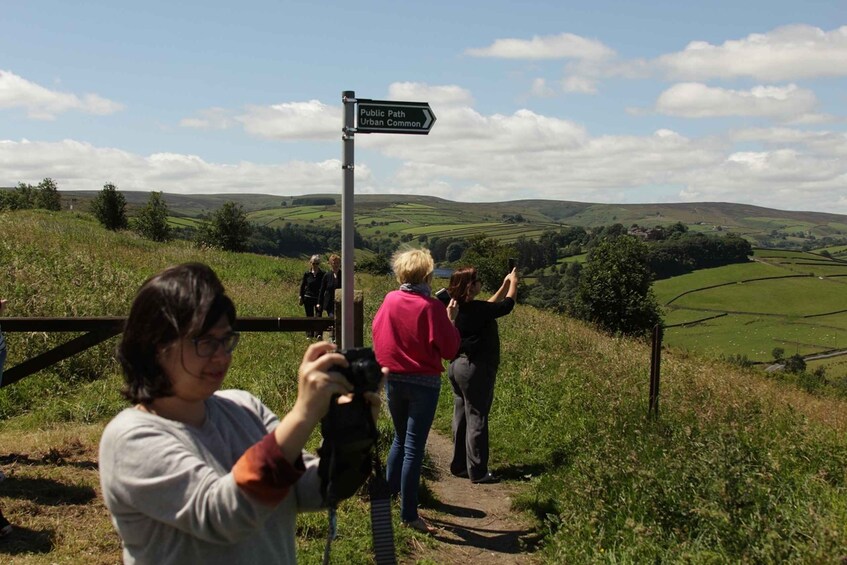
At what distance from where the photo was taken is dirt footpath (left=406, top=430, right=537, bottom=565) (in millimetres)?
5184

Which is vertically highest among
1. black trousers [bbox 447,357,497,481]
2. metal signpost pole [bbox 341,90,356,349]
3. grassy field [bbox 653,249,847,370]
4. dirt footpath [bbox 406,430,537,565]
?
metal signpost pole [bbox 341,90,356,349]

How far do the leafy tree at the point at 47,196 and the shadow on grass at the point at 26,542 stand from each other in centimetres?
6242

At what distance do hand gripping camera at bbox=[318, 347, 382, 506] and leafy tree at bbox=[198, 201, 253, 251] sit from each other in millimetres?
62333

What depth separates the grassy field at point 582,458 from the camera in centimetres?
450

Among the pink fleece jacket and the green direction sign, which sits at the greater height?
the green direction sign

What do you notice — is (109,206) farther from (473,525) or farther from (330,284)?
(473,525)

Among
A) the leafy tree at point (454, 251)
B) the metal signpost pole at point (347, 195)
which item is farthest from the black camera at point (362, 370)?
the leafy tree at point (454, 251)

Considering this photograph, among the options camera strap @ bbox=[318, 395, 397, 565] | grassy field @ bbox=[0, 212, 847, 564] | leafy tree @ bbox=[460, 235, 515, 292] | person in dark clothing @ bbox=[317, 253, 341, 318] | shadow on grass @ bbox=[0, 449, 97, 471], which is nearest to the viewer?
camera strap @ bbox=[318, 395, 397, 565]

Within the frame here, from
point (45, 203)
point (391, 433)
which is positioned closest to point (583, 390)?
point (391, 433)

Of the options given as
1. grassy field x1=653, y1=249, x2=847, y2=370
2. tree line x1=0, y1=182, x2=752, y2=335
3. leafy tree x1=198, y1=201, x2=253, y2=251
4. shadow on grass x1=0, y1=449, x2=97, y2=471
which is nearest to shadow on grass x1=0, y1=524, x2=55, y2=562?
shadow on grass x1=0, y1=449, x2=97, y2=471

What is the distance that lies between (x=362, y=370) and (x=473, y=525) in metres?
4.46

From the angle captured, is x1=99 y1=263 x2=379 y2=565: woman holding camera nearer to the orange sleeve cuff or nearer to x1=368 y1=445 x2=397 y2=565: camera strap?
the orange sleeve cuff

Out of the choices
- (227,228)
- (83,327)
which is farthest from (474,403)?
(227,228)

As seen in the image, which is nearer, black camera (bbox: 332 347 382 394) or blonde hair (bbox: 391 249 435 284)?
black camera (bbox: 332 347 382 394)
